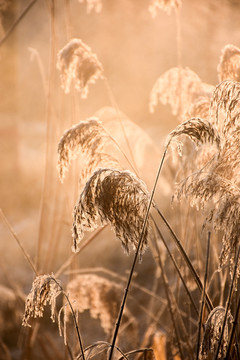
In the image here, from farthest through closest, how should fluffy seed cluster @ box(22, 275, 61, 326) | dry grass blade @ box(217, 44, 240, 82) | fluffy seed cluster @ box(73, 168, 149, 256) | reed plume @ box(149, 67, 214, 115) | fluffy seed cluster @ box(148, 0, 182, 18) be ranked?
reed plume @ box(149, 67, 214, 115), fluffy seed cluster @ box(148, 0, 182, 18), dry grass blade @ box(217, 44, 240, 82), fluffy seed cluster @ box(22, 275, 61, 326), fluffy seed cluster @ box(73, 168, 149, 256)

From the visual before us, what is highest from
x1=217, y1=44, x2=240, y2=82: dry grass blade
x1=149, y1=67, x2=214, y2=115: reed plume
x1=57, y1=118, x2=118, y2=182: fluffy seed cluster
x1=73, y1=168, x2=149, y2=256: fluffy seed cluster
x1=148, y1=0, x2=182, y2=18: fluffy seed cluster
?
x1=148, y1=0, x2=182, y2=18: fluffy seed cluster

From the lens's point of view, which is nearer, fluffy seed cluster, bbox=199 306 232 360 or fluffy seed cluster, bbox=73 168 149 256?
fluffy seed cluster, bbox=73 168 149 256

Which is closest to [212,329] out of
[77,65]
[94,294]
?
[94,294]

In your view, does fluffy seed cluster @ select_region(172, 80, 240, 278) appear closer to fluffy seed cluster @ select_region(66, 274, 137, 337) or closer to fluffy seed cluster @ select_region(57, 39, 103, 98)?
fluffy seed cluster @ select_region(57, 39, 103, 98)

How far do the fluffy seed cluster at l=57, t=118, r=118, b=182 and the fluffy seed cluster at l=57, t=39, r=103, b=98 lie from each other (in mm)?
266

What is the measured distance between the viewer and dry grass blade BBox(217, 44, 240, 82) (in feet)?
4.13

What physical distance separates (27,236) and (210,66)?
2278 millimetres

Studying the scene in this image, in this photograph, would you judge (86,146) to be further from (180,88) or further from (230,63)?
(180,88)

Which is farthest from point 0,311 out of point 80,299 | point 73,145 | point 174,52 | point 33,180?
point 174,52

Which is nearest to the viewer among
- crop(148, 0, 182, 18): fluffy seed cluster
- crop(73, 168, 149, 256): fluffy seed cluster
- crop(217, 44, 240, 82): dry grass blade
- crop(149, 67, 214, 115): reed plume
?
crop(73, 168, 149, 256): fluffy seed cluster

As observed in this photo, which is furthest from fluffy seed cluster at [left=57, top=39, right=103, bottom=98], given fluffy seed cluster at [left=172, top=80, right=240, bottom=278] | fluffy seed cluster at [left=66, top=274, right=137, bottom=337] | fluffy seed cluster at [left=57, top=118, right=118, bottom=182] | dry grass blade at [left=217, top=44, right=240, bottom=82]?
fluffy seed cluster at [left=66, top=274, right=137, bottom=337]

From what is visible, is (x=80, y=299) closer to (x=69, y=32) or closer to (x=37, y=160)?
(x=69, y=32)

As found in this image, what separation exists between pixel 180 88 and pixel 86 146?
0.60m

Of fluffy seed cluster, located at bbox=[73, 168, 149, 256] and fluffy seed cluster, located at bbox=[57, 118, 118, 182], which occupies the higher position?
fluffy seed cluster, located at bbox=[57, 118, 118, 182]
